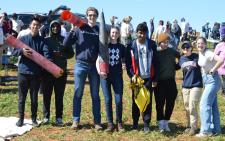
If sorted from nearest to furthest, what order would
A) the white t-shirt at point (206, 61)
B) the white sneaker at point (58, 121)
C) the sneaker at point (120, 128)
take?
the white t-shirt at point (206, 61)
the sneaker at point (120, 128)
the white sneaker at point (58, 121)

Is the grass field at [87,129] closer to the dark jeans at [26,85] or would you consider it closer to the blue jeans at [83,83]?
the blue jeans at [83,83]

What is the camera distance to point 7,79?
14969mm

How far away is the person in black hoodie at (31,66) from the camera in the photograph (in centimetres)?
855

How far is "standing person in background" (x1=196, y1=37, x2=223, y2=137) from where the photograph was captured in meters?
8.12

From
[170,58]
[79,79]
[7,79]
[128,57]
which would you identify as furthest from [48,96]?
[7,79]

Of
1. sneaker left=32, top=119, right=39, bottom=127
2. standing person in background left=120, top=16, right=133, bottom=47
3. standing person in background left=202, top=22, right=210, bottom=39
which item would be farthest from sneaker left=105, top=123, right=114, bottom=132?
standing person in background left=202, top=22, right=210, bottom=39

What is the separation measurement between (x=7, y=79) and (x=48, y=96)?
20.3 feet

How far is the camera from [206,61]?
26.7 feet

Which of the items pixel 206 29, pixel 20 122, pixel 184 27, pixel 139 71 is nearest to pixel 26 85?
pixel 20 122

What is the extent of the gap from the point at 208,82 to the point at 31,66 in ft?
10.5

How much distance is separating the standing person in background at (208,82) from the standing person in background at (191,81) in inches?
5.4

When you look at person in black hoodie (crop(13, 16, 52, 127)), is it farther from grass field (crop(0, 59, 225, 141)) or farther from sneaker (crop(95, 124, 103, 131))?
sneaker (crop(95, 124, 103, 131))

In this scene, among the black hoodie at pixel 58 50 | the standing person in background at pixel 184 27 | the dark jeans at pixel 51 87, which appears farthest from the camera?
the standing person in background at pixel 184 27

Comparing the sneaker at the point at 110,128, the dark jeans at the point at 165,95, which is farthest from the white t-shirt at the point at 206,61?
the sneaker at the point at 110,128
